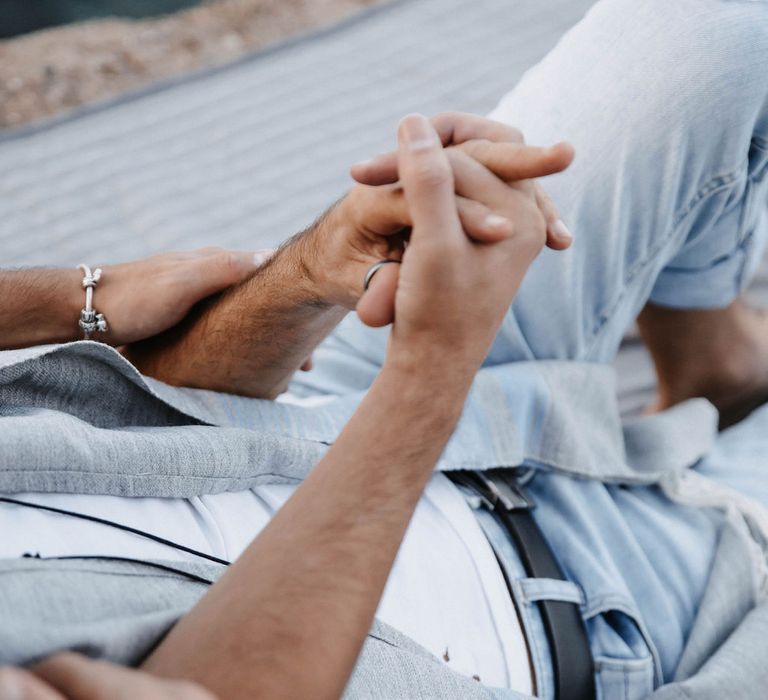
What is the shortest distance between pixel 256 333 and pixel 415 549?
0.85ft

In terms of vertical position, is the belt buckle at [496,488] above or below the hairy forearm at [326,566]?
below

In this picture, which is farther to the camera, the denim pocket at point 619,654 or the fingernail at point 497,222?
the denim pocket at point 619,654

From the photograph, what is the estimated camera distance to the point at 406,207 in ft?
1.96

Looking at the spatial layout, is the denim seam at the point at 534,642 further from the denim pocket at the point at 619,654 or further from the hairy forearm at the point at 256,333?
the hairy forearm at the point at 256,333

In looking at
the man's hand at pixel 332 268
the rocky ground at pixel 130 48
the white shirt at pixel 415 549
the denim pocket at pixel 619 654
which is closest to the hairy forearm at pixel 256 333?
the man's hand at pixel 332 268

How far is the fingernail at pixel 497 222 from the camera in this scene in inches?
21.5

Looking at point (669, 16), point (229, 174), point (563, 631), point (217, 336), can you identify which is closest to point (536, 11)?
point (229, 174)

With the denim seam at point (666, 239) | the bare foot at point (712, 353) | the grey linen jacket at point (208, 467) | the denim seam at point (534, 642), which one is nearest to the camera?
the grey linen jacket at point (208, 467)

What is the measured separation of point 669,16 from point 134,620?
72 cm

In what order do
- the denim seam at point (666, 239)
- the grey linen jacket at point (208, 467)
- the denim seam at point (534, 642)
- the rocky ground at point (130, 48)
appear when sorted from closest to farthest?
1. the grey linen jacket at point (208, 467)
2. the denim seam at point (534, 642)
3. the denim seam at point (666, 239)
4. the rocky ground at point (130, 48)

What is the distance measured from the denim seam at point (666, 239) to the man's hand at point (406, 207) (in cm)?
26

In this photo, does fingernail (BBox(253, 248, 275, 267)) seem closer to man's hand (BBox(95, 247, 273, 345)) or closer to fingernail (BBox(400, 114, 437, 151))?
man's hand (BBox(95, 247, 273, 345))

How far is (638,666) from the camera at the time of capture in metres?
0.72

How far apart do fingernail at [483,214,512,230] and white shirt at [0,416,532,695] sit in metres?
0.30
